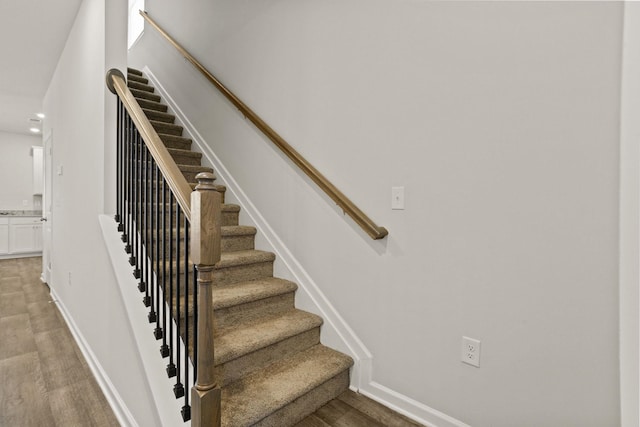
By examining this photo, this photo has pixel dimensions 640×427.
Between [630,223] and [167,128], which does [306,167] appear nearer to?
[630,223]

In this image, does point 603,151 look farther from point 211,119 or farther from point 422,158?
point 211,119

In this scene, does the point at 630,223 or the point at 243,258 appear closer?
the point at 630,223

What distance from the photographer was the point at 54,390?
1.97m

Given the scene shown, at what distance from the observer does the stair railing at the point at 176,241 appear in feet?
3.72

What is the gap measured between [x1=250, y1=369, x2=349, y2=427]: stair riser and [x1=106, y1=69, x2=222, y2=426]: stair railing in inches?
12.4

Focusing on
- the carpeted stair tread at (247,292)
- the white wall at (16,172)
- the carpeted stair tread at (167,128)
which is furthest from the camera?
the white wall at (16,172)

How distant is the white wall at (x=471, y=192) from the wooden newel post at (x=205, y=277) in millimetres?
1001

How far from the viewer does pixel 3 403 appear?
1843 millimetres

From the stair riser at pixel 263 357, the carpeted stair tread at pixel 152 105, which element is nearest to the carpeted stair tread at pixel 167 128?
the carpeted stair tread at pixel 152 105

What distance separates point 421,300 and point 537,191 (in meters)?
0.73

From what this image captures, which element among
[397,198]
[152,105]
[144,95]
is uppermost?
[144,95]

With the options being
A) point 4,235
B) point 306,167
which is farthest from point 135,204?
point 4,235

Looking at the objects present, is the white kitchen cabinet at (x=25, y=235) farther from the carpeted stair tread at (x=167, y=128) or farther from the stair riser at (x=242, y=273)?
the stair riser at (x=242, y=273)

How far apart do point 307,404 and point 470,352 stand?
84cm
